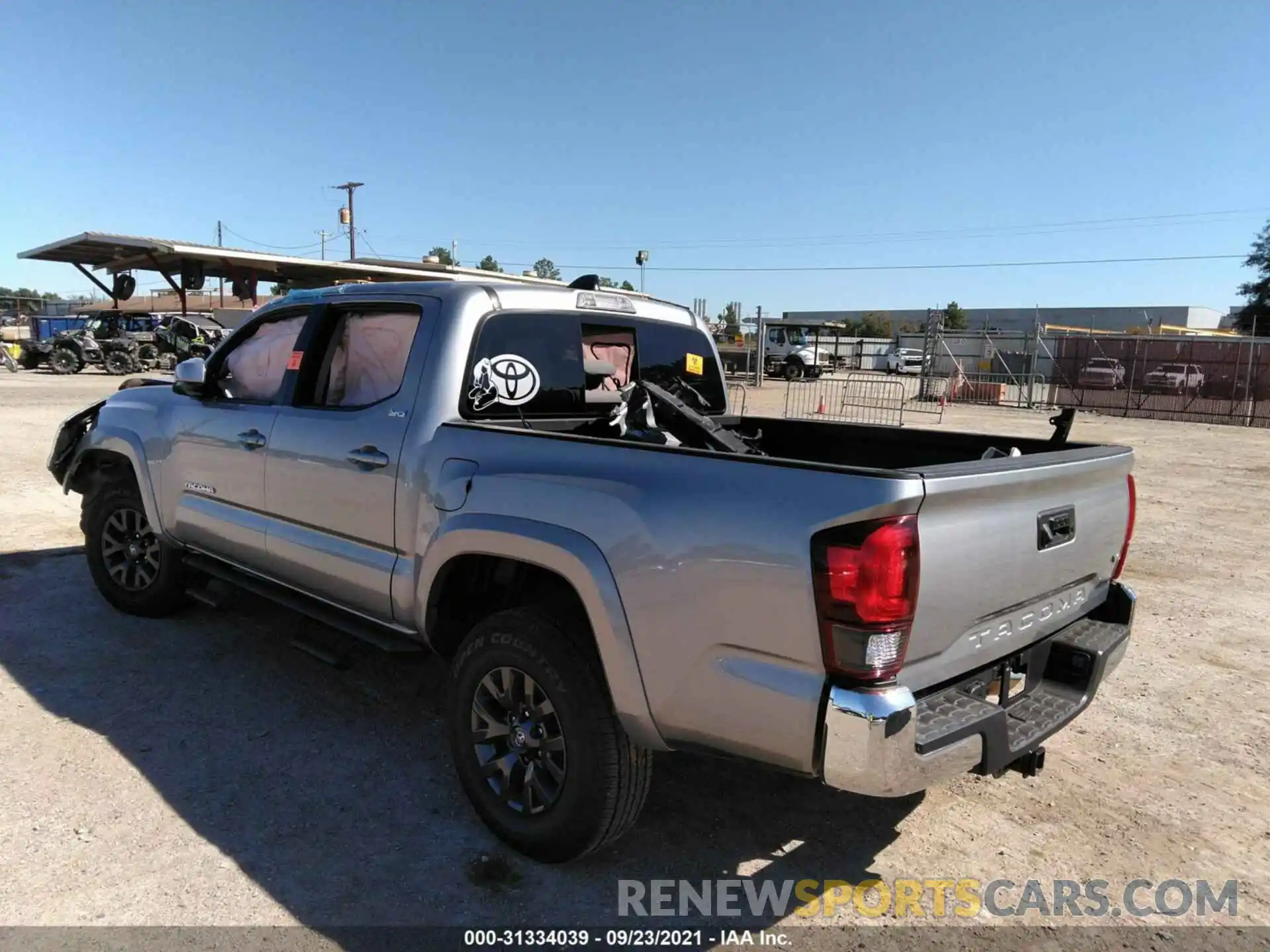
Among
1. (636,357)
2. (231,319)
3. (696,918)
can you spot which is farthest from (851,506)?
(231,319)

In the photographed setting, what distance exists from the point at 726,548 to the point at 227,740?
266 cm

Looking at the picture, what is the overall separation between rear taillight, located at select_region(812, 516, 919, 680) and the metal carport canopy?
65.8 feet

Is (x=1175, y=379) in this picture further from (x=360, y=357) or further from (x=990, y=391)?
(x=360, y=357)

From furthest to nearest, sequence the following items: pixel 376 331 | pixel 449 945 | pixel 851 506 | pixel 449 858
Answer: pixel 376 331, pixel 449 858, pixel 449 945, pixel 851 506

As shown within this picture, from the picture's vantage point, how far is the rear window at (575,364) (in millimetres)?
3422

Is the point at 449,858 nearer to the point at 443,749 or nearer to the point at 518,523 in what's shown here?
the point at 443,749

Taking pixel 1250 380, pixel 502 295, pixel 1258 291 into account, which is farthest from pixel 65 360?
pixel 1258 291

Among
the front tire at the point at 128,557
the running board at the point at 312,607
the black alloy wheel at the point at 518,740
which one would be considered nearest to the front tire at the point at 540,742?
the black alloy wheel at the point at 518,740

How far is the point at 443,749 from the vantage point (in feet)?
12.0

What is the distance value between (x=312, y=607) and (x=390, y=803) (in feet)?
3.25

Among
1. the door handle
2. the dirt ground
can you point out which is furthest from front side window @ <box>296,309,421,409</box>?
the dirt ground

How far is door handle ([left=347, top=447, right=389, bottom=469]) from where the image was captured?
3285 millimetres

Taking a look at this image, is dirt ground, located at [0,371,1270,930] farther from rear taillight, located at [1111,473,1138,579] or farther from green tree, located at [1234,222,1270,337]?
green tree, located at [1234,222,1270,337]

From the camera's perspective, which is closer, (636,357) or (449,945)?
(449,945)
